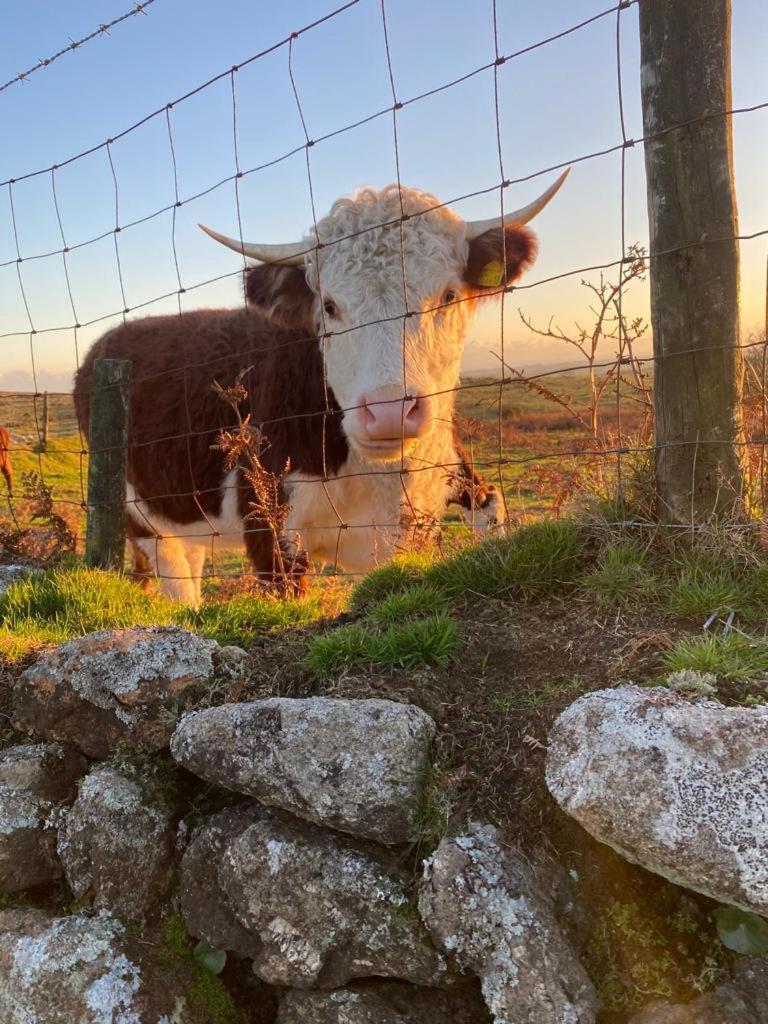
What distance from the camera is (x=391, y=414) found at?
369 cm

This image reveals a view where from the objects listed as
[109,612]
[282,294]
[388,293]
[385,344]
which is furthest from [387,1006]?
[282,294]

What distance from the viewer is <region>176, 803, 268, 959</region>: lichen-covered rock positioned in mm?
2064

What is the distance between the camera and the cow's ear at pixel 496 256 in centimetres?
457

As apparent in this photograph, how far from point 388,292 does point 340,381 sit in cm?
59

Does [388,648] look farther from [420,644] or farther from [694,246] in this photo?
[694,246]

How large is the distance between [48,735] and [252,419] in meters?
Result: 2.83

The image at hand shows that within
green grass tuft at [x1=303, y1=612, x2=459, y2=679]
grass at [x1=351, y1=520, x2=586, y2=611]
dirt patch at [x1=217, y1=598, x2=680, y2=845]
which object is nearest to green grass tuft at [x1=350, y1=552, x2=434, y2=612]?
grass at [x1=351, y1=520, x2=586, y2=611]

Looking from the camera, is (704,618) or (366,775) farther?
(704,618)

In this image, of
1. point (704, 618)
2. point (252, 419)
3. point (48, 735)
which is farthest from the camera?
point (252, 419)

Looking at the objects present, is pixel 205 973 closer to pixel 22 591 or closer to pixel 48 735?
pixel 48 735

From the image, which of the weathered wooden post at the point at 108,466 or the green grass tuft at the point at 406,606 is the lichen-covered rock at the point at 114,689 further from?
the weathered wooden post at the point at 108,466

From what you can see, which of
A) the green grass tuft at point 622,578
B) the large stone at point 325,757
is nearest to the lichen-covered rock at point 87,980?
the large stone at point 325,757

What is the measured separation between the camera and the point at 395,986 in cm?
191

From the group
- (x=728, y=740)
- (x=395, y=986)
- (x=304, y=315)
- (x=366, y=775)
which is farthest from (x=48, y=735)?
(x=304, y=315)
